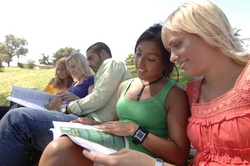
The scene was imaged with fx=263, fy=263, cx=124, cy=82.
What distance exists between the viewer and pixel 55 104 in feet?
10.7

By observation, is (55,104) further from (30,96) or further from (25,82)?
(25,82)

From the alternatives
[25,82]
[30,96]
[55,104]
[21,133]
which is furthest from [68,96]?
[25,82]

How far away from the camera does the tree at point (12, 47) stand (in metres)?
39.7

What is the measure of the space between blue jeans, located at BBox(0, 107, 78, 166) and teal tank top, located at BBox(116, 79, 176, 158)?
2.56 ft

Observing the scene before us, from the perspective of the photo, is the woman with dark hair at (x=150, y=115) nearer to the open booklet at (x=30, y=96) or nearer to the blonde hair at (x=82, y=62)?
the open booklet at (x=30, y=96)

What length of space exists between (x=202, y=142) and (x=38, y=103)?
7.74 feet

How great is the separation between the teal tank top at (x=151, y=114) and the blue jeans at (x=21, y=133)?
2.56 ft

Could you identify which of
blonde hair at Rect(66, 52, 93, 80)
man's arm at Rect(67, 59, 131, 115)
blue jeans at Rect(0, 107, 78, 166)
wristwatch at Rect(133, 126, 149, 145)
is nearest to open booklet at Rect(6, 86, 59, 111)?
blonde hair at Rect(66, 52, 93, 80)

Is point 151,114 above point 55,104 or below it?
above

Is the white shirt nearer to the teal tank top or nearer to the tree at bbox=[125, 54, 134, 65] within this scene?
the teal tank top

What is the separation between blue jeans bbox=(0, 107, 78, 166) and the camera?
2030mm

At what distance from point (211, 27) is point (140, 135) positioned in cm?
83

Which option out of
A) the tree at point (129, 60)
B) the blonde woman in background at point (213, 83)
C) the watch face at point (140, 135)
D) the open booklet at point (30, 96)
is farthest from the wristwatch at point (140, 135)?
the tree at point (129, 60)

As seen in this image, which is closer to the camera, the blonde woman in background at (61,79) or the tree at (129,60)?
the blonde woman in background at (61,79)
